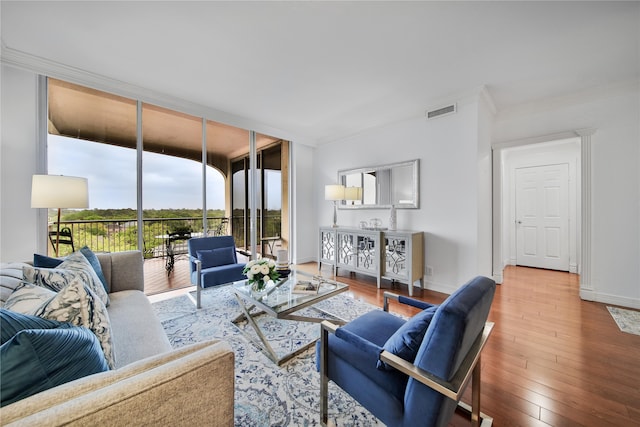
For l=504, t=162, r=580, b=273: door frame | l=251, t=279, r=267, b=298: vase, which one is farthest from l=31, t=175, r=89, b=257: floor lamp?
l=504, t=162, r=580, b=273: door frame

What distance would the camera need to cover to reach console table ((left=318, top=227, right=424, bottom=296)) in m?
3.28

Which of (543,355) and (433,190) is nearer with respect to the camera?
(543,355)

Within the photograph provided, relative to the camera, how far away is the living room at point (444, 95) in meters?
1.98

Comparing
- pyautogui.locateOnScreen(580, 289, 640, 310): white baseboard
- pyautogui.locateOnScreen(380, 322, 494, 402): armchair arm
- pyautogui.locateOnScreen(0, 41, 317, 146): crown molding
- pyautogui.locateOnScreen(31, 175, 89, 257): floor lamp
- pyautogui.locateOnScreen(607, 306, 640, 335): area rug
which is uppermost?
pyautogui.locateOnScreen(0, 41, 317, 146): crown molding

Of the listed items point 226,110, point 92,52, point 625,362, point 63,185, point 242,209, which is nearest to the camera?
point 625,362

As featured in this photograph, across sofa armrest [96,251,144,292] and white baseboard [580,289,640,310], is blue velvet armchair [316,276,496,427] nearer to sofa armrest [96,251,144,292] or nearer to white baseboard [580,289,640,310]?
sofa armrest [96,251,144,292]

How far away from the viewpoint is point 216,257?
3076mm

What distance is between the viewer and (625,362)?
5.93 ft

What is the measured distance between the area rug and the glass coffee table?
271 cm

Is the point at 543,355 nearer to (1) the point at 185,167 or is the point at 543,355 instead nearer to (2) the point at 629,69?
(2) the point at 629,69

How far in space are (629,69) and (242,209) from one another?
525cm

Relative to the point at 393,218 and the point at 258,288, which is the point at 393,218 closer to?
the point at 393,218

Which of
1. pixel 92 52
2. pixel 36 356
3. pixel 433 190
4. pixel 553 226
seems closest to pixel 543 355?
pixel 433 190

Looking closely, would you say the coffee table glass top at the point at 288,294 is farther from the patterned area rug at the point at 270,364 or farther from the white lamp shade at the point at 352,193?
the white lamp shade at the point at 352,193
